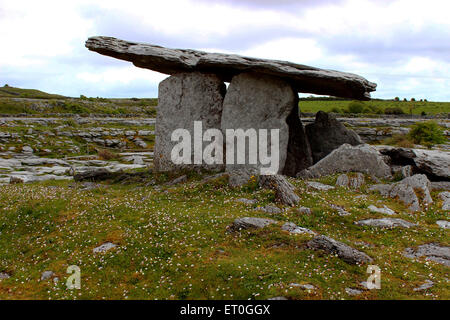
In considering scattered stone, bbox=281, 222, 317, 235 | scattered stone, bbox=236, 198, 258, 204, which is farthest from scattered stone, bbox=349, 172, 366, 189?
scattered stone, bbox=281, 222, 317, 235

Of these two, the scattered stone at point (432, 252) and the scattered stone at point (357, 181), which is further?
the scattered stone at point (357, 181)

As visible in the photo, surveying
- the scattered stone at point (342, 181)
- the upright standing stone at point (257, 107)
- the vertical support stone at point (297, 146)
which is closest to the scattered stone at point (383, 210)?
the scattered stone at point (342, 181)

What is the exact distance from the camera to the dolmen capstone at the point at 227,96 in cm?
2067

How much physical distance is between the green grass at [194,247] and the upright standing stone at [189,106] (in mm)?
5531

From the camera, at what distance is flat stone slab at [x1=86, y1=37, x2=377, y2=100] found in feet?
65.6

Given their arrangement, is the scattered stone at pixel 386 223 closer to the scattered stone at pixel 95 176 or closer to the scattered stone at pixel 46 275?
the scattered stone at pixel 46 275

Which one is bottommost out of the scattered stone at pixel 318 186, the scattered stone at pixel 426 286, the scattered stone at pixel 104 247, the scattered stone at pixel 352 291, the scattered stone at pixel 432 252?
the scattered stone at pixel 104 247

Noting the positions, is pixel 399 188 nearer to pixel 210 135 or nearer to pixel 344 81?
pixel 344 81

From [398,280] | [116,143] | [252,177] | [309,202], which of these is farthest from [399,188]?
[116,143]

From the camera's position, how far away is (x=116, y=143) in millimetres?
46062

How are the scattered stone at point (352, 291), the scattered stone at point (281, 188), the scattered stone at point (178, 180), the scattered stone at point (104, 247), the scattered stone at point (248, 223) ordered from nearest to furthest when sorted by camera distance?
the scattered stone at point (352, 291)
the scattered stone at point (104, 247)
the scattered stone at point (248, 223)
the scattered stone at point (281, 188)
the scattered stone at point (178, 180)

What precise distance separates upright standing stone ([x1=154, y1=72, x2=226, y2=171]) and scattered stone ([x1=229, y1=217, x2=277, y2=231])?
30.6ft

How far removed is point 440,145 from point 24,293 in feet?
117

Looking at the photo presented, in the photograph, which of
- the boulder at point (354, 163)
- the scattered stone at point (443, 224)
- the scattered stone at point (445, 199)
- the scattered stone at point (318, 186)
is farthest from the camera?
the boulder at point (354, 163)
